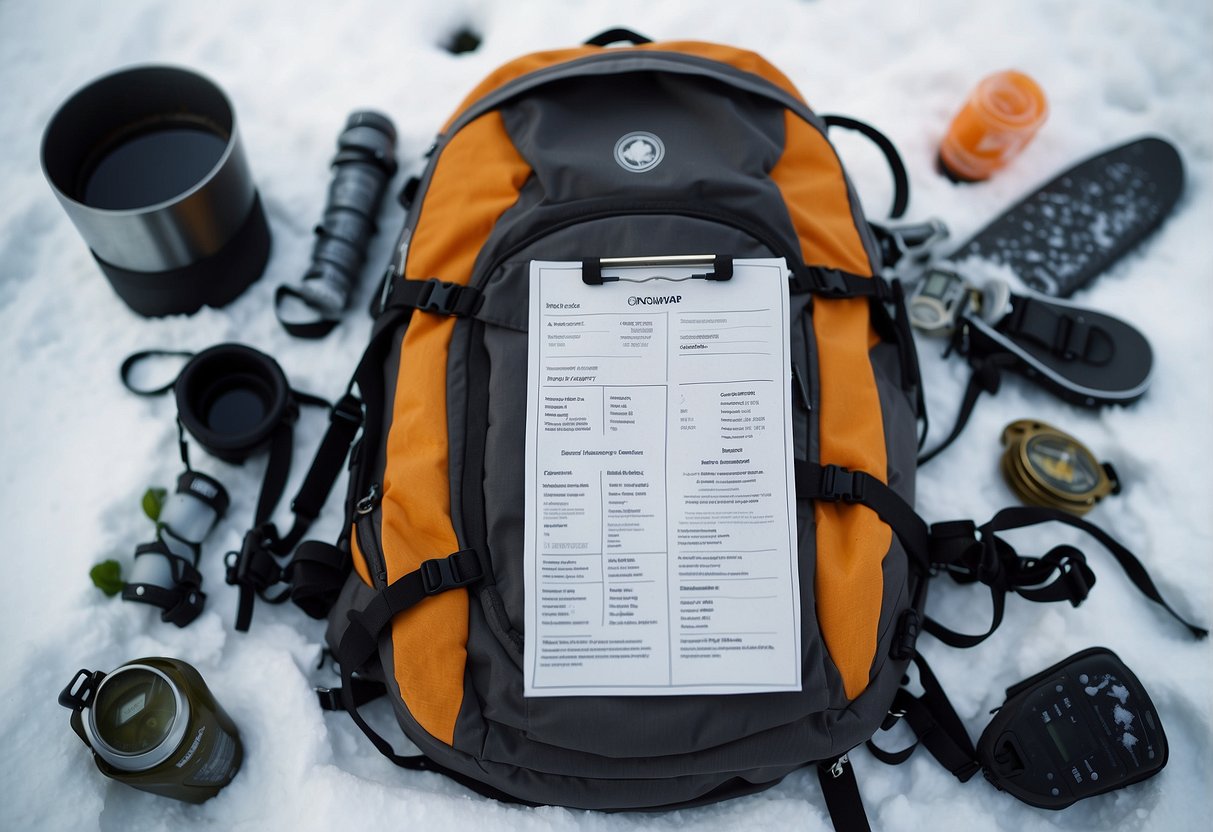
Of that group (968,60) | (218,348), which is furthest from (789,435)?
(968,60)

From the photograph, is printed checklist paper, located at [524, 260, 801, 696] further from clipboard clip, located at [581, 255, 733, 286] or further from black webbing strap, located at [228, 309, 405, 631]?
black webbing strap, located at [228, 309, 405, 631]

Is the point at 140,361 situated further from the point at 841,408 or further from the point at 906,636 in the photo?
the point at 906,636

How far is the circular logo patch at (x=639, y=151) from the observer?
1.25 m

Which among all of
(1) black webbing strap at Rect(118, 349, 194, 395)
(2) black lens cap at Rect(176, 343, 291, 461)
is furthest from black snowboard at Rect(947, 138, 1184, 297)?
(1) black webbing strap at Rect(118, 349, 194, 395)

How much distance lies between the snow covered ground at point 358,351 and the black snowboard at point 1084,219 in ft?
0.17

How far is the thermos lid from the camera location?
3.43 feet

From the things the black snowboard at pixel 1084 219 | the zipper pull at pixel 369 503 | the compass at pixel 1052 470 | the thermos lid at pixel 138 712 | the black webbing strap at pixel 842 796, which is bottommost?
the black webbing strap at pixel 842 796

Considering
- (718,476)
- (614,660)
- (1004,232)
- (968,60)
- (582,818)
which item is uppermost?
(968,60)

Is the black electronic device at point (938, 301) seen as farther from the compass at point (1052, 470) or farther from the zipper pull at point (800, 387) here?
the zipper pull at point (800, 387)

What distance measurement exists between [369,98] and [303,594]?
109 cm

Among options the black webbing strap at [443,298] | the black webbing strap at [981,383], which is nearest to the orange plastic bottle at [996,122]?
the black webbing strap at [981,383]

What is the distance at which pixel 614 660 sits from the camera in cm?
111

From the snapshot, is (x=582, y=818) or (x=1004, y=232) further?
(x=1004, y=232)

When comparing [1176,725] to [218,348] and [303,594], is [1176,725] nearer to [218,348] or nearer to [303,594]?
[303,594]
